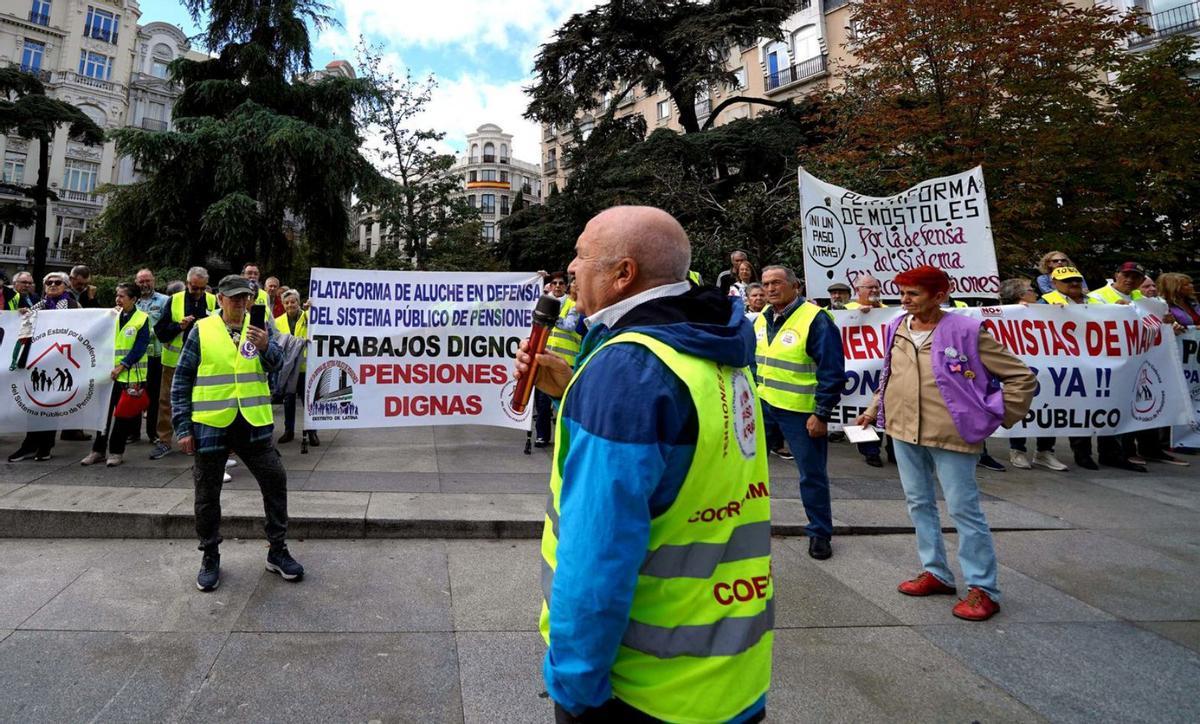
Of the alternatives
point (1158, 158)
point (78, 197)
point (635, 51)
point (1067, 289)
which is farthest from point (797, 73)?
point (78, 197)

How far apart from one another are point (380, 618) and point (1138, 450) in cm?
992

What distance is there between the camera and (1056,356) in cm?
647

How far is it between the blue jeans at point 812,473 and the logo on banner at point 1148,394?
5010 mm

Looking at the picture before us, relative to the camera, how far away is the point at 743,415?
141cm

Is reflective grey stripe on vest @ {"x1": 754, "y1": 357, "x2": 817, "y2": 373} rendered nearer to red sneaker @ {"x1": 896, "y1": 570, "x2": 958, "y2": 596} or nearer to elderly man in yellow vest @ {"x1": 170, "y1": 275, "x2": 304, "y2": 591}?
red sneaker @ {"x1": 896, "y1": 570, "x2": 958, "y2": 596}

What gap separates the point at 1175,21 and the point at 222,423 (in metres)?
32.9

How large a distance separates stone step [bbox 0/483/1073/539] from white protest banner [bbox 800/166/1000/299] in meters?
2.79

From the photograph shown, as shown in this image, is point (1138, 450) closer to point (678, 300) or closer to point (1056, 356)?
point (1056, 356)

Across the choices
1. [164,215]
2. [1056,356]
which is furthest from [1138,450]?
[164,215]

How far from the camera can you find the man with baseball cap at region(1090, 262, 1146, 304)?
6684 mm

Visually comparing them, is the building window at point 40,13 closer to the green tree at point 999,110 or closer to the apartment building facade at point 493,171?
the apartment building facade at point 493,171

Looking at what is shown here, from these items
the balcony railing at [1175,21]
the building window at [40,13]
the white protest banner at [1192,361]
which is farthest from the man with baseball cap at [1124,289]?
the building window at [40,13]

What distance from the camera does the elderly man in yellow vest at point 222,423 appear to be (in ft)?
11.6

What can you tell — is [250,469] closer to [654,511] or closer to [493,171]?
[654,511]
